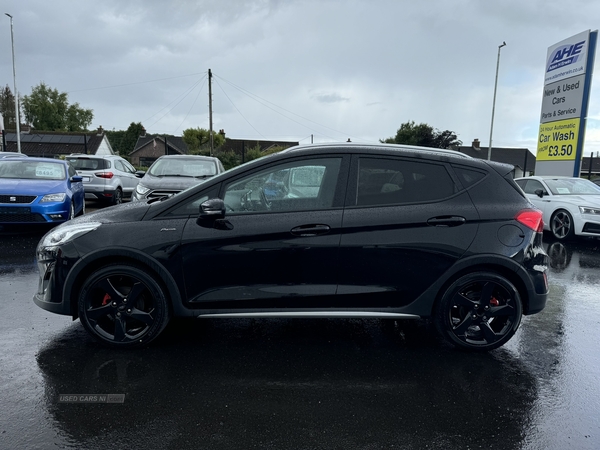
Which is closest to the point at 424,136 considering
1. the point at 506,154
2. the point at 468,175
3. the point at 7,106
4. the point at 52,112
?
the point at 506,154

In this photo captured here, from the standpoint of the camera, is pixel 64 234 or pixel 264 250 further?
pixel 64 234

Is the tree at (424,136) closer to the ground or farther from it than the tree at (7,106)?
closer to the ground

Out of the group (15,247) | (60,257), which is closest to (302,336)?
(60,257)

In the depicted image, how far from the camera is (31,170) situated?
32.0 feet

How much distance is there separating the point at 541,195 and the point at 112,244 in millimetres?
9823

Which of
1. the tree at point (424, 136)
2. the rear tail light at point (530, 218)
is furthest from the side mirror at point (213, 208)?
the tree at point (424, 136)

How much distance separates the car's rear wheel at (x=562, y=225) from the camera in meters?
9.56

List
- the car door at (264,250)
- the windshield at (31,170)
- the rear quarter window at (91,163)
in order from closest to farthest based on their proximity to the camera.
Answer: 1. the car door at (264,250)
2. the windshield at (31,170)
3. the rear quarter window at (91,163)

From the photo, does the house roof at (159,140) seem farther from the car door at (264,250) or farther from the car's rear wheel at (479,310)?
the car's rear wheel at (479,310)

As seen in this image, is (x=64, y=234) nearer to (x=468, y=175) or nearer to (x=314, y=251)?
(x=314, y=251)

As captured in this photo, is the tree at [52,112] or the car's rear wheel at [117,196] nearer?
the car's rear wheel at [117,196]

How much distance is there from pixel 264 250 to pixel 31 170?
842 centimetres

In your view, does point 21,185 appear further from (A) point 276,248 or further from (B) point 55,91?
(B) point 55,91

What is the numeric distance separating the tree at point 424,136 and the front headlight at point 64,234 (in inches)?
1564
